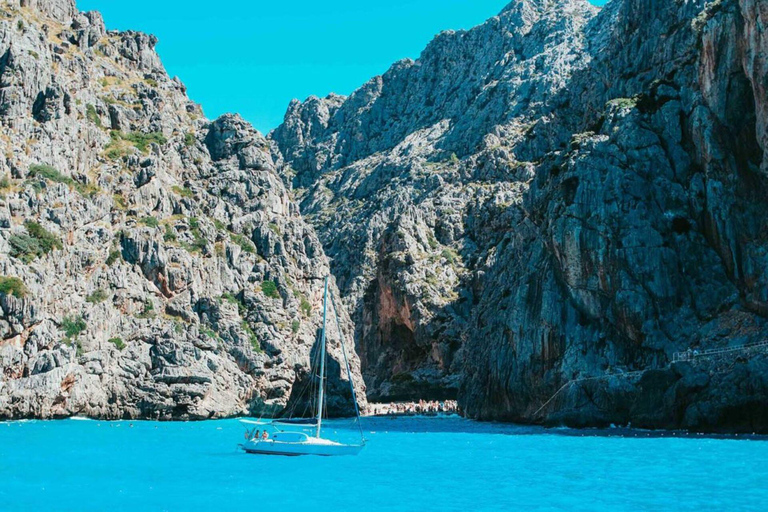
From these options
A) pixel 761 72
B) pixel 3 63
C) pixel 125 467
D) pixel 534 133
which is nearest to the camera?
pixel 125 467

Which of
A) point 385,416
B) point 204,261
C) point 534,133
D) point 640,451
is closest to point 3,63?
point 204,261

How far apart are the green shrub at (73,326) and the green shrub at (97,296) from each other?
347cm

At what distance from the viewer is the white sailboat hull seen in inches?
2405

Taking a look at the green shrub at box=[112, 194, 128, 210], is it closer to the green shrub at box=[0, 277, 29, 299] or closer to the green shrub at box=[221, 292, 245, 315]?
the green shrub at box=[221, 292, 245, 315]

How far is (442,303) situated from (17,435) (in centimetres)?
10580

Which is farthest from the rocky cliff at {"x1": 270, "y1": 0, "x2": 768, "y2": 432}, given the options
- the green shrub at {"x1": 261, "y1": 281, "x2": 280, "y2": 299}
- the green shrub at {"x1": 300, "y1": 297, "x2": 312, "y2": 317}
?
the green shrub at {"x1": 261, "y1": 281, "x2": 280, "y2": 299}

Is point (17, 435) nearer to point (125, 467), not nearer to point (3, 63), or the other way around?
point (125, 467)

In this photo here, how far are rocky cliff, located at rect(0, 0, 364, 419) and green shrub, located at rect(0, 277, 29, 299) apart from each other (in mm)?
139

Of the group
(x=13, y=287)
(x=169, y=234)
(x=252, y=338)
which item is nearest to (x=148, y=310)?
(x=169, y=234)

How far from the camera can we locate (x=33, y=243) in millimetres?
98812

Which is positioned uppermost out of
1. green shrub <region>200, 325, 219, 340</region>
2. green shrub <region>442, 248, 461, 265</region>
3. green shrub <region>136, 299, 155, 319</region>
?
green shrub <region>442, 248, 461, 265</region>

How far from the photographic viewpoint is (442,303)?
16750 centimetres

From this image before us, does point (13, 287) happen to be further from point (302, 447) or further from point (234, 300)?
point (302, 447)

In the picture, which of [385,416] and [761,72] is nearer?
[761,72]
